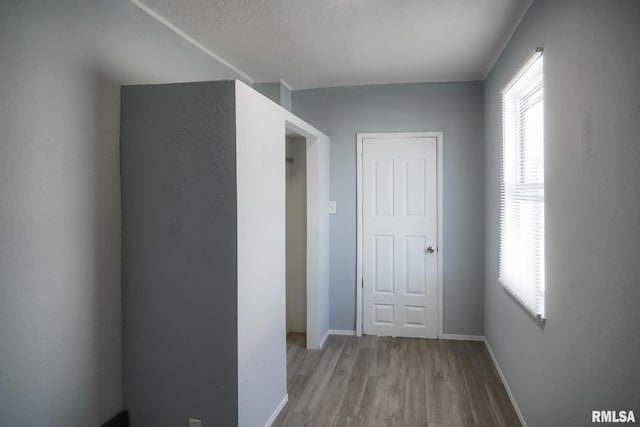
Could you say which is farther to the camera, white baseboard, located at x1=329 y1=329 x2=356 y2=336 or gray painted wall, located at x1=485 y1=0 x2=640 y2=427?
white baseboard, located at x1=329 y1=329 x2=356 y2=336

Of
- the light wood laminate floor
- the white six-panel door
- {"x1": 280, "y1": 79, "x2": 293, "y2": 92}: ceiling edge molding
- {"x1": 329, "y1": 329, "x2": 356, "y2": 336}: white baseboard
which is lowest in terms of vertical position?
the light wood laminate floor

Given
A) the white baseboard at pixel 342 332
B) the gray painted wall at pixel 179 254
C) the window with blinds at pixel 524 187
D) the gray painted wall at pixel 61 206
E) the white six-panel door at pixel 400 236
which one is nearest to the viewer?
the gray painted wall at pixel 61 206

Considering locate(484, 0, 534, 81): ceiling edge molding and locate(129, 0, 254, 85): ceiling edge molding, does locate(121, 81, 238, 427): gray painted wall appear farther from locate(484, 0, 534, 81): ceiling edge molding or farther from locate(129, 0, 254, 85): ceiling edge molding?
locate(484, 0, 534, 81): ceiling edge molding

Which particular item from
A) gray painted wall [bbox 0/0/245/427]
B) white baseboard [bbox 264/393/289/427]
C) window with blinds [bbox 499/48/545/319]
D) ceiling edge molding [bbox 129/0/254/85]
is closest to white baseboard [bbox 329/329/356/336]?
white baseboard [bbox 264/393/289/427]

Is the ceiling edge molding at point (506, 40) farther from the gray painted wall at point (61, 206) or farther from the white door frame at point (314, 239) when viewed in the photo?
the gray painted wall at point (61, 206)

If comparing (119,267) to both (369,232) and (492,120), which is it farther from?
(492,120)

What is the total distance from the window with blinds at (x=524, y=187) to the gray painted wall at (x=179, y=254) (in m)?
1.66

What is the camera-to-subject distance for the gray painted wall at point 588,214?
1310 mm

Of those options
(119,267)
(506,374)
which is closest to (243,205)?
(119,267)

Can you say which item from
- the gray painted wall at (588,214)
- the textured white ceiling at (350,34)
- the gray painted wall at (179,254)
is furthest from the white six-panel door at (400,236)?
the gray painted wall at (179,254)

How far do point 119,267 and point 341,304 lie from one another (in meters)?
2.62

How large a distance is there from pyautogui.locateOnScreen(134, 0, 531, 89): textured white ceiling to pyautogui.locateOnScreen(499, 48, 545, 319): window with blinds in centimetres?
47

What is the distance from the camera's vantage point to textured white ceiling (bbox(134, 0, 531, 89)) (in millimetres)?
2508

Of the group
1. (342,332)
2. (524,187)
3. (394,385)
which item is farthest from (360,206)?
(524,187)
